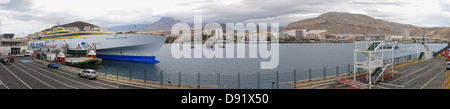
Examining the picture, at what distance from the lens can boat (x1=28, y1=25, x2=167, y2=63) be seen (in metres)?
56.2

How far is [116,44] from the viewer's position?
190 feet

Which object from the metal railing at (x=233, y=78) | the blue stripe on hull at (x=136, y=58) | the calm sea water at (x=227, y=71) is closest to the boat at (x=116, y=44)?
the blue stripe on hull at (x=136, y=58)

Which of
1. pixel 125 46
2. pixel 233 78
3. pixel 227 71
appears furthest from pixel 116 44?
pixel 233 78

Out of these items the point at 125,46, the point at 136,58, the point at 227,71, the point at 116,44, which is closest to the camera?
the point at 227,71

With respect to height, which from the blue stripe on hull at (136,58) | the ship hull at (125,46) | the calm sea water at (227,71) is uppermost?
the ship hull at (125,46)

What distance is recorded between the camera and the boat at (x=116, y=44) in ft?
184

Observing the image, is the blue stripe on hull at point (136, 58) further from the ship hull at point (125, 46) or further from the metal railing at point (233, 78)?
the metal railing at point (233, 78)

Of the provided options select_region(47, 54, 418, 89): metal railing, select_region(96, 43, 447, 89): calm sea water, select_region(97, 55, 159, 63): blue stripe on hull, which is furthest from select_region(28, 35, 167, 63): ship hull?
select_region(47, 54, 418, 89): metal railing

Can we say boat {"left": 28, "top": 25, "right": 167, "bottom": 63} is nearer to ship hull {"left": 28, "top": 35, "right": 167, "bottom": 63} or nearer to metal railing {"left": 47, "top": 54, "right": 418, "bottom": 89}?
ship hull {"left": 28, "top": 35, "right": 167, "bottom": 63}

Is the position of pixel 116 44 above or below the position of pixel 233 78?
above

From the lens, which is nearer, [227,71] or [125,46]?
[227,71]

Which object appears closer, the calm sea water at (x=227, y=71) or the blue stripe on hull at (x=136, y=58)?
the calm sea water at (x=227, y=71)

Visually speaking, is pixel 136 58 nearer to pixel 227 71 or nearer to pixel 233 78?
pixel 227 71

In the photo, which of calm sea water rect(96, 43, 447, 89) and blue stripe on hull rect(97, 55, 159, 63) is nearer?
calm sea water rect(96, 43, 447, 89)
